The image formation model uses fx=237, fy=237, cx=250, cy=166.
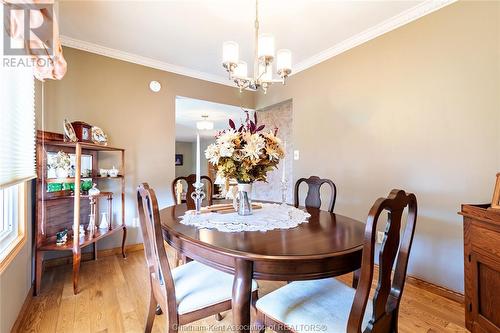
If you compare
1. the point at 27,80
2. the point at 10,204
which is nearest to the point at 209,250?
the point at 10,204

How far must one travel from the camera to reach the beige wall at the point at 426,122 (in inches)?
67.1

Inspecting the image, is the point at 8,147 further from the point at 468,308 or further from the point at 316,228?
the point at 468,308

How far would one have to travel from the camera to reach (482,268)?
1363 millimetres

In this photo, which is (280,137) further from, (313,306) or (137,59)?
(313,306)

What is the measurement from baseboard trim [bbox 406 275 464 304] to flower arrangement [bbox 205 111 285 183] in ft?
5.67

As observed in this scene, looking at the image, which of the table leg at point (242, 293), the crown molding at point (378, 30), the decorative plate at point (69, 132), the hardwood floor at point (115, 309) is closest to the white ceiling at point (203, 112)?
the decorative plate at point (69, 132)

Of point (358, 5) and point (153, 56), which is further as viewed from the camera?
point (153, 56)

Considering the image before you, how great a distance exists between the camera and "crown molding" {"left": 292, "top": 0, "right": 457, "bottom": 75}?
1.93 meters

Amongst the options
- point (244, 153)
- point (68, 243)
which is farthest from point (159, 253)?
point (68, 243)

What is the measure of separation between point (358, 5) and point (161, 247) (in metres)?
2.31

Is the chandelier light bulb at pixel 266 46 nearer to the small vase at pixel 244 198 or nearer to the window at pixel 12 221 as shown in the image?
the small vase at pixel 244 198

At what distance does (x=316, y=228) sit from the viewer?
4.32ft

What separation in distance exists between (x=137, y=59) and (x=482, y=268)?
11.9ft

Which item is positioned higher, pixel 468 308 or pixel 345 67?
pixel 345 67
